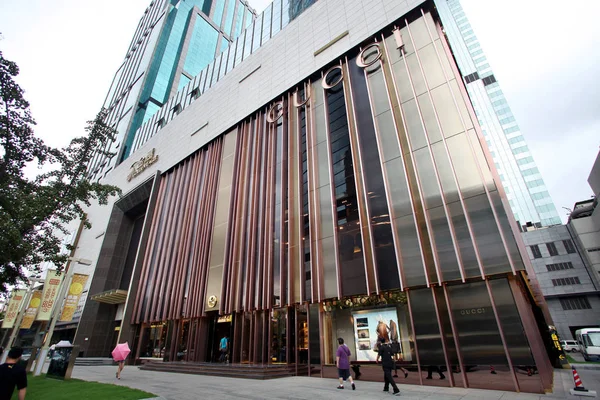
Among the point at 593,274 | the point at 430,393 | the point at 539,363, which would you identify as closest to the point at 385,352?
the point at 430,393

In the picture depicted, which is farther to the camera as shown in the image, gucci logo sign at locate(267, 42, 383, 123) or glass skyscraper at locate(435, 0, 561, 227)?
glass skyscraper at locate(435, 0, 561, 227)

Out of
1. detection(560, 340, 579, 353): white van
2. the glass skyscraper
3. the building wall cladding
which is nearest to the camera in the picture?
detection(560, 340, 579, 353): white van

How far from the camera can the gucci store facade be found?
1052 cm

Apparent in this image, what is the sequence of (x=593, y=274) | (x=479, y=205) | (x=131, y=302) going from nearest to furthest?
1. (x=479, y=205)
2. (x=131, y=302)
3. (x=593, y=274)

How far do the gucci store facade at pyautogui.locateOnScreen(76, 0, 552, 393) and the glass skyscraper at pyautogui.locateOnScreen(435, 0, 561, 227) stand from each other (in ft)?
157

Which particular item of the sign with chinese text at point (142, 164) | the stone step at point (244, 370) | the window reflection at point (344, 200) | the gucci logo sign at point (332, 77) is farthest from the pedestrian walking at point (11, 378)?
the sign with chinese text at point (142, 164)

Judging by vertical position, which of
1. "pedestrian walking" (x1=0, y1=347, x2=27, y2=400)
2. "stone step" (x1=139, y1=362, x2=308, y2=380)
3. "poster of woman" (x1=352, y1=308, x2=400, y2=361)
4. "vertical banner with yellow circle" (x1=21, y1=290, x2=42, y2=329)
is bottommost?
"stone step" (x1=139, y1=362, x2=308, y2=380)

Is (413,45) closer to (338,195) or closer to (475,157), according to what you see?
(475,157)

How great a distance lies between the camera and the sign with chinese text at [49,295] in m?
15.0

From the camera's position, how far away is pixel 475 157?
1219 centimetres

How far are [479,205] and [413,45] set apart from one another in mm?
9901

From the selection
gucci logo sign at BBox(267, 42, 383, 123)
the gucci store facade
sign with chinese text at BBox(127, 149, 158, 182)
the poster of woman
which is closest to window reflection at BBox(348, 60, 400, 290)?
the gucci store facade

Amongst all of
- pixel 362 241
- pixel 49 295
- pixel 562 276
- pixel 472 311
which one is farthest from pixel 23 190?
pixel 562 276

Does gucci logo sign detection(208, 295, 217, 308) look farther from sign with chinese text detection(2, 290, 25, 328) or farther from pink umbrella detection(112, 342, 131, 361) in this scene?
sign with chinese text detection(2, 290, 25, 328)
